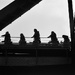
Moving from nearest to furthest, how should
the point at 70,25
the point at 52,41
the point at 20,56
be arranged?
the point at 20,56 → the point at 52,41 → the point at 70,25

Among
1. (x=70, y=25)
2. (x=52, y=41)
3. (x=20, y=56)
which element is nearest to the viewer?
(x=20, y=56)

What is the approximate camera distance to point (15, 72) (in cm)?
1325

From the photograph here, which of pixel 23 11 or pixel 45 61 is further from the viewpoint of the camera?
pixel 23 11

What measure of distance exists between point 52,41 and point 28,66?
102 inches

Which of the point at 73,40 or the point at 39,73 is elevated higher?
the point at 73,40

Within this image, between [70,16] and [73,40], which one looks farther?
[70,16]

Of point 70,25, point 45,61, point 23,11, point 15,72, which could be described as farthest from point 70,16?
point 15,72

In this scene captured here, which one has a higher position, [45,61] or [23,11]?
[23,11]

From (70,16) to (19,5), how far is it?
14.3ft

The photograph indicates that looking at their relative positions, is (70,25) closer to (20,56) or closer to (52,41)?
(52,41)

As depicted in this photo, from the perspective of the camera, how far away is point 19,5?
14.5 m

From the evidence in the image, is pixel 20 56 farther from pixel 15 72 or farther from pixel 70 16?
pixel 70 16

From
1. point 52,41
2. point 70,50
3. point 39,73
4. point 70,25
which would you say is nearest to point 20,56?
point 39,73

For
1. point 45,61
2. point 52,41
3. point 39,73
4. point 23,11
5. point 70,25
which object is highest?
point 23,11
